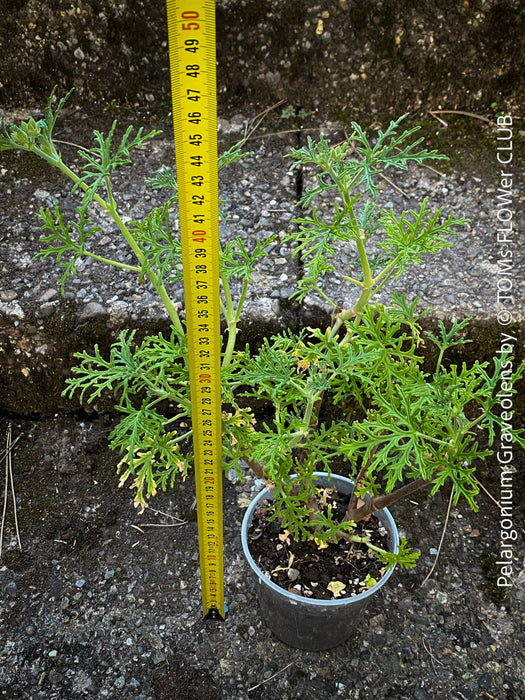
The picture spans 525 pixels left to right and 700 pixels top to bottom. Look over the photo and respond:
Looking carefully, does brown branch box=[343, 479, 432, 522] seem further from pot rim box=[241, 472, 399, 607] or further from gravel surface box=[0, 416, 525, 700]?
gravel surface box=[0, 416, 525, 700]

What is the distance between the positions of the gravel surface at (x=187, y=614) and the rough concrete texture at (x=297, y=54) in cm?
161

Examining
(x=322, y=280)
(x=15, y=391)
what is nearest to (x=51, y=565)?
(x=15, y=391)

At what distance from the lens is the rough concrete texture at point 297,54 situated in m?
2.44

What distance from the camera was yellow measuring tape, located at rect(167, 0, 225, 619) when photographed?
100 cm

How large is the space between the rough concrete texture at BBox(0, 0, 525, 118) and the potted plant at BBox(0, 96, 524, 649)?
1.21 meters

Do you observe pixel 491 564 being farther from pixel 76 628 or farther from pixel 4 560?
pixel 4 560

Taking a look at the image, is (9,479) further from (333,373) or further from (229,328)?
(333,373)

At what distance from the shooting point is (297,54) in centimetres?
254

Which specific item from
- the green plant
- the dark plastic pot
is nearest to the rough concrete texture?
the green plant

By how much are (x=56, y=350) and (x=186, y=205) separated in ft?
4.15

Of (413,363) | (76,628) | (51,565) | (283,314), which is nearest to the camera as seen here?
(413,363)

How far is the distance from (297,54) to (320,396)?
174 centimetres

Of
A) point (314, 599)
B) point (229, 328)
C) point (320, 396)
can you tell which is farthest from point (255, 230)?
point (314, 599)

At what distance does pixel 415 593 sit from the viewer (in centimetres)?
195
